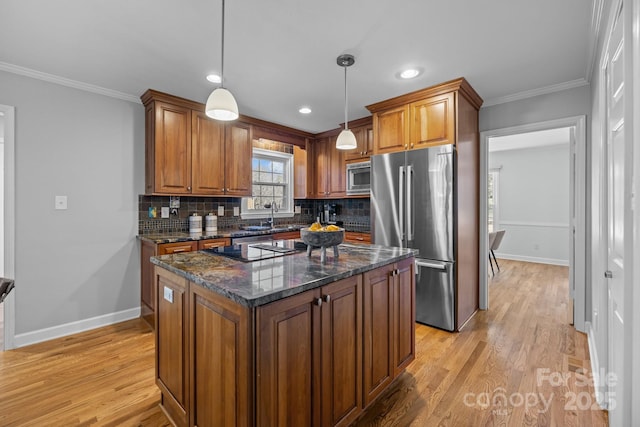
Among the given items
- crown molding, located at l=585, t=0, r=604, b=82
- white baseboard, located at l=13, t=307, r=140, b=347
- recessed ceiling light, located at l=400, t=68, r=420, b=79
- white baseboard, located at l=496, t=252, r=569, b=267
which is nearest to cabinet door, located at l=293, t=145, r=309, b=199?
recessed ceiling light, located at l=400, t=68, r=420, b=79

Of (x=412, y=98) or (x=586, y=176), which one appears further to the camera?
(x=412, y=98)

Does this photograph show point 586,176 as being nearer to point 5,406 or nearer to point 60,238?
point 5,406

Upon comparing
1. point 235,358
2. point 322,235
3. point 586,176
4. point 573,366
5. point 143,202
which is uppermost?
point 586,176

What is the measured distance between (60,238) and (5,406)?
1479 mm

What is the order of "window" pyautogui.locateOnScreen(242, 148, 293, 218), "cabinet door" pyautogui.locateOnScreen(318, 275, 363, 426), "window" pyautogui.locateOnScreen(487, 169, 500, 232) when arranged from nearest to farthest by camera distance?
"cabinet door" pyautogui.locateOnScreen(318, 275, 363, 426) → "window" pyautogui.locateOnScreen(242, 148, 293, 218) → "window" pyautogui.locateOnScreen(487, 169, 500, 232)

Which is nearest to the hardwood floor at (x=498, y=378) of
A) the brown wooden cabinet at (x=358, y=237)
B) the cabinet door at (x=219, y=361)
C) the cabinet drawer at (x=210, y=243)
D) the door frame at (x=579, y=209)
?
the door frame at (x=579, y=209)

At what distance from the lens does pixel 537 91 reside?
3.00 metres

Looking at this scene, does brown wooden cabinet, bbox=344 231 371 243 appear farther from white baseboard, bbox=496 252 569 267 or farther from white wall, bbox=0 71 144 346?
white baseboard, bbox=496 252 569 267

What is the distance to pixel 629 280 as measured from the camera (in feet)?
3.52

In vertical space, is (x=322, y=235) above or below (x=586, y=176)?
below

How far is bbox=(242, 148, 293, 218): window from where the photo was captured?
444cm

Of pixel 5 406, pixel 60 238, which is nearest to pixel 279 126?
pixel 60 238

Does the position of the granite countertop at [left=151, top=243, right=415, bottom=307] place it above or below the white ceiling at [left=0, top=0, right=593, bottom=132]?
below

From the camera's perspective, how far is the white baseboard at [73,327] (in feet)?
8.58
